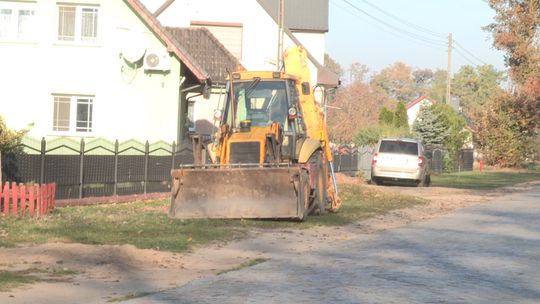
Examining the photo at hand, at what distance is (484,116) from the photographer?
5906 cm

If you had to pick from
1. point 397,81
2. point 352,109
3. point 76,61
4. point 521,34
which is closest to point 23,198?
point 76,61

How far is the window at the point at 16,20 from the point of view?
86.9 feet

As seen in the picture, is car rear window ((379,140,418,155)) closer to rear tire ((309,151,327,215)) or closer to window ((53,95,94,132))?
window ((53,95,94,132))

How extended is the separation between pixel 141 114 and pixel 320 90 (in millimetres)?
8089

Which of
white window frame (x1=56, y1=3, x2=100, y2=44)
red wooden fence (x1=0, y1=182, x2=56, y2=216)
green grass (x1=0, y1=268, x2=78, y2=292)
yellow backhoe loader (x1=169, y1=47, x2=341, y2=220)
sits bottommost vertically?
green grass (x1=0, y1=268, x2=78, y2=292)

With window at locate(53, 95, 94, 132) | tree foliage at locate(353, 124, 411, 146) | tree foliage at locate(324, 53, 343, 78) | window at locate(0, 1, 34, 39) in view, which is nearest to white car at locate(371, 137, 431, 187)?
tree foliage at locate(353, 124, 411, 146)

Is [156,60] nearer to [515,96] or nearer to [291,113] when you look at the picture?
[291,113]

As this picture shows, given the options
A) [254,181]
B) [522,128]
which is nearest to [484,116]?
[522,128]

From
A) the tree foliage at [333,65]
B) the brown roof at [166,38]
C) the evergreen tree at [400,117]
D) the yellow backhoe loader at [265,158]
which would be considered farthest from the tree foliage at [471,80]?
the yellow backhoe loader at [265,158]

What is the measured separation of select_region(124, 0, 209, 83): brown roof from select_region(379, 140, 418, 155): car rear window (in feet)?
28.9

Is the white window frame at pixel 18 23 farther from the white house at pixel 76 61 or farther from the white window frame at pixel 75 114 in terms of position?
the white window frame at pixel 75 114

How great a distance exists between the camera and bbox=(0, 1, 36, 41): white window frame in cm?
2645

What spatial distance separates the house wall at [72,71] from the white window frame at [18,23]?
123mm

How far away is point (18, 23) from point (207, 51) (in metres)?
10.3
